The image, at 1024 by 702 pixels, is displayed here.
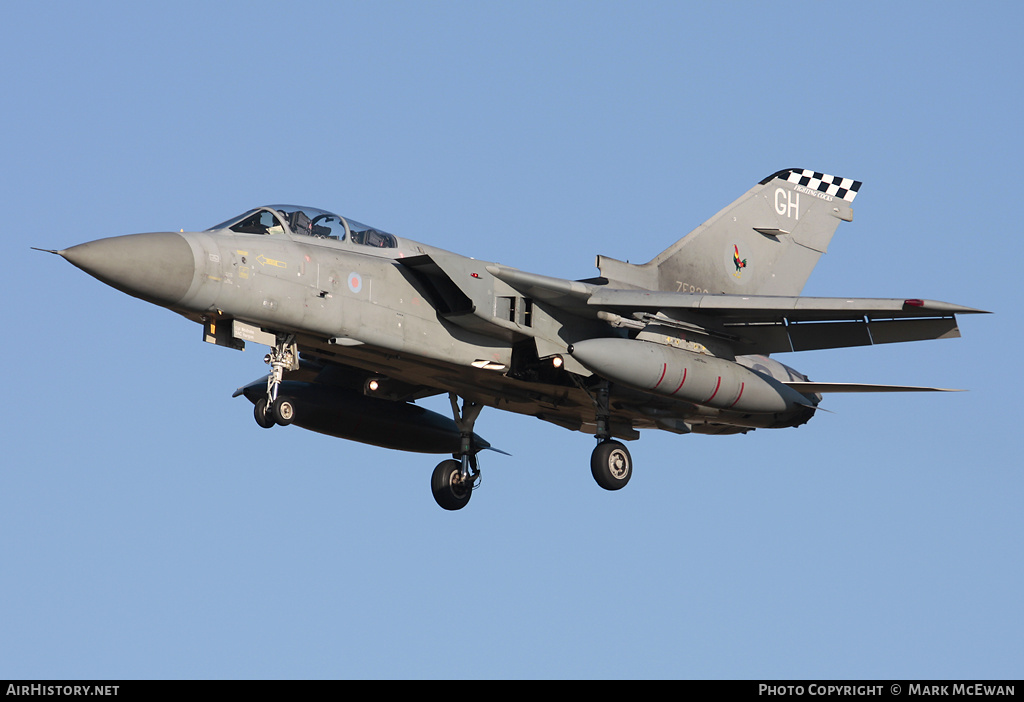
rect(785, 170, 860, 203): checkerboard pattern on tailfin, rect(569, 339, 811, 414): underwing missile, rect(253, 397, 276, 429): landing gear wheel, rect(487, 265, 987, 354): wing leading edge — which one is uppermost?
rect(785, 170, 860, 203): checkerboard pattern on tailfin

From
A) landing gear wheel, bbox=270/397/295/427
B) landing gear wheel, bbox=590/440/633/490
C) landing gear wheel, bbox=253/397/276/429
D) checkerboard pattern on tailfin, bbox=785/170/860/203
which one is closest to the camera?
landing gear wheel, bbox=270/397/295/427

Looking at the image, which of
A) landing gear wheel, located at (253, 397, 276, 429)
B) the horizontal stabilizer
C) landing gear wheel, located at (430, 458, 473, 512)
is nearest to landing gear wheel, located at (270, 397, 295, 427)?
landing gear wheel, located at (253, 397, 276, 429)

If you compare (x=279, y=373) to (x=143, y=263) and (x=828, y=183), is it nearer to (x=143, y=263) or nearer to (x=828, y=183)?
(x=143, y=263)

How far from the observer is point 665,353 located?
18359mm

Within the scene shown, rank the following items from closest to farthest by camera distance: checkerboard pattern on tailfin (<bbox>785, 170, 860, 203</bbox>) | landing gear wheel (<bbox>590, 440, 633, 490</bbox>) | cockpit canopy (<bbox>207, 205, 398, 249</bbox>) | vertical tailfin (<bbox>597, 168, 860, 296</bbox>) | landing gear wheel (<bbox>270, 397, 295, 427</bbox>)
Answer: cockpit canopy (<bbox>207, 205, 398, 249</bbox>) → landing gear wheel (<bbox>270, 397, 295, 427</bbox>) → landing gear wheel (<bbox>590, 440, 633, 490</bbox>) → vertical tailfin (<bbox>597, 168, 860, 296</bbox>) → checkerboard pattern on tailfin (<bbox>785, 170, 860, 203</bbox>)

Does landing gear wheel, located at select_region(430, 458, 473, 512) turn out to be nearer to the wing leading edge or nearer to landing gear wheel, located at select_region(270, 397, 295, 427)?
the wing leading edge

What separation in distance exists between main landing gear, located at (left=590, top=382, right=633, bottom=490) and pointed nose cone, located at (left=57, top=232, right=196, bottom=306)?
6484 mm

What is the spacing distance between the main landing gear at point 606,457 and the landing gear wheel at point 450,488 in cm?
271

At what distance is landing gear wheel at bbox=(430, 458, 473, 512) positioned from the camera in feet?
69.4

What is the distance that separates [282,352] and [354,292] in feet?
4.10

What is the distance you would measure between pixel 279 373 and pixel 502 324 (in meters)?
3.17
